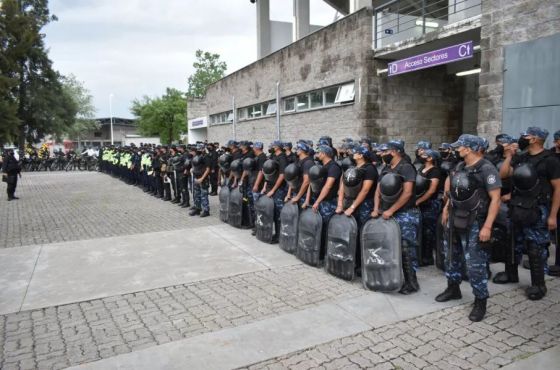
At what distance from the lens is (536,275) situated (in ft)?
15.4

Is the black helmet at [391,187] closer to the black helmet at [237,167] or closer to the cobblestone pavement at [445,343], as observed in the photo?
the cobblestone pavement at [445,343]

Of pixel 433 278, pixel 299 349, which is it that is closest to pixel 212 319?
pixel 299 349

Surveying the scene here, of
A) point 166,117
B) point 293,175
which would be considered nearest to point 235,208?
point 293,175

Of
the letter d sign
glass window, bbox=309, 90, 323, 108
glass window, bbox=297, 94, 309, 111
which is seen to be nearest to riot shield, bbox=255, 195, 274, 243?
the letter d sign

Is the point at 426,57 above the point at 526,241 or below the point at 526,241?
above

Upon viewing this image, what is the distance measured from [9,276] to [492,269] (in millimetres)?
6553

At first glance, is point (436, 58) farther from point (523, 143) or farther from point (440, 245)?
point (440, 245)

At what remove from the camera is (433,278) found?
5.43m

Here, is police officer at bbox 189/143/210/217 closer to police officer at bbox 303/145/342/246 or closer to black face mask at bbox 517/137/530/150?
police officer at bbox 303/145/342/246

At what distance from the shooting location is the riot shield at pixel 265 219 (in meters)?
7.21

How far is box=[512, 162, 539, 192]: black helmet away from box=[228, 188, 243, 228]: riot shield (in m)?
5.11

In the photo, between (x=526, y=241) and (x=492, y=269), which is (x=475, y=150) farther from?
(x=492, y=269)

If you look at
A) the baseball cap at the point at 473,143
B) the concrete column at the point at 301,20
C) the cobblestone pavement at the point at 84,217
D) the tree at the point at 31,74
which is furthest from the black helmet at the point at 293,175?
the tree at the point at 31,74

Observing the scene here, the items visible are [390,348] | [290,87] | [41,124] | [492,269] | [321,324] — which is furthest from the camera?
[41,124]
